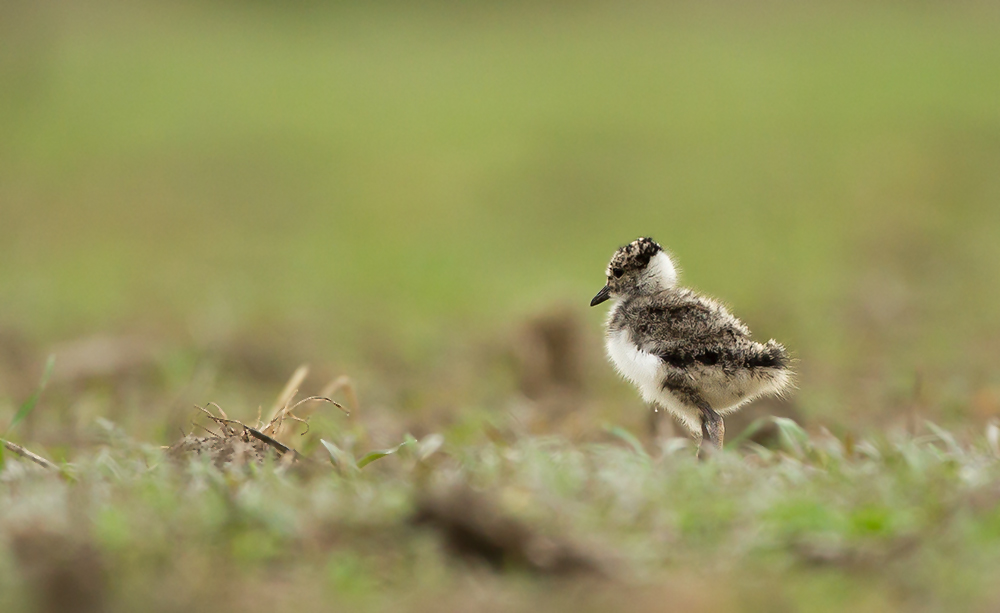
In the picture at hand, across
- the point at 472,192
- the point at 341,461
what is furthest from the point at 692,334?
the point at 472,192

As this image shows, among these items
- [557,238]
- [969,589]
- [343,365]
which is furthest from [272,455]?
[557,238]

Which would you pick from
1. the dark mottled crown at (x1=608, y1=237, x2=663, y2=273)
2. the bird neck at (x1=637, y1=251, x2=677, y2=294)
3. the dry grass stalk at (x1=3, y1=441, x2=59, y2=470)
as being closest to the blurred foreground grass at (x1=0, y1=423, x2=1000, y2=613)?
the dry grass stalk at (x1=3, y1=441, x2=59, y2=470)

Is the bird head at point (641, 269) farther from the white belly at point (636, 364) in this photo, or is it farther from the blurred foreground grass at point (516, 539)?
the blurred foreground grass at point (516, 539)

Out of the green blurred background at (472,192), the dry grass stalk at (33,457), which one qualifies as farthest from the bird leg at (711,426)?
the dry grass stalk at (33,457)

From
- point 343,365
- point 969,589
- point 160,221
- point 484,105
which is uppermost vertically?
point 484,105

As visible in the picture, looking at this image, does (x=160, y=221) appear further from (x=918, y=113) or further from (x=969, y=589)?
(x=969, y=589)

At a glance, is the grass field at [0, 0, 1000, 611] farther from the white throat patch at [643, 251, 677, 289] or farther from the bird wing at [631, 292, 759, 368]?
the white throat patch at [643, 251, 677, 289]

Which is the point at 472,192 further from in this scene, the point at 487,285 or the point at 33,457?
the point at 33,457
